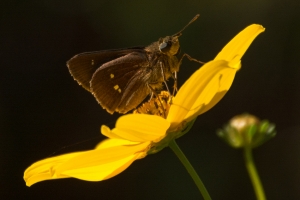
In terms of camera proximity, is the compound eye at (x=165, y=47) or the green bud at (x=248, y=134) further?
the compound eye at (x=165, y=47)

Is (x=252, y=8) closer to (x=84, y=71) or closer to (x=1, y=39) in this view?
(x=1, y=39)

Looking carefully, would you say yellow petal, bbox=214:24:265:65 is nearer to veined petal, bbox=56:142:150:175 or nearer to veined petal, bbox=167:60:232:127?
veined petal, bbox=167:60:232:127

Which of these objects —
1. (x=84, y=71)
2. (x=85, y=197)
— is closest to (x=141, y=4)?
(x=85, y=197)

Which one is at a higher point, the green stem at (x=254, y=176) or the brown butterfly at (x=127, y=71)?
the brown butterfly at (x=127, y=71)

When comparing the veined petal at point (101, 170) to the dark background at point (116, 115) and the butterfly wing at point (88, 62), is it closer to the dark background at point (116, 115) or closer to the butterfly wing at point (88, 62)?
the butterfly wing at point (88, 62)

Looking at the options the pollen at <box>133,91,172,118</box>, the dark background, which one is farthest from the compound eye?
the dark background

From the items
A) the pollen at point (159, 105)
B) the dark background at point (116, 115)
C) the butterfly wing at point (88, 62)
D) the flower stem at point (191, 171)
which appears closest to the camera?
the flower stem at point (191, 171)

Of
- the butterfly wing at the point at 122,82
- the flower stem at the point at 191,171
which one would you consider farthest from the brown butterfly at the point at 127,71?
the flower stem at the point at 191,171
